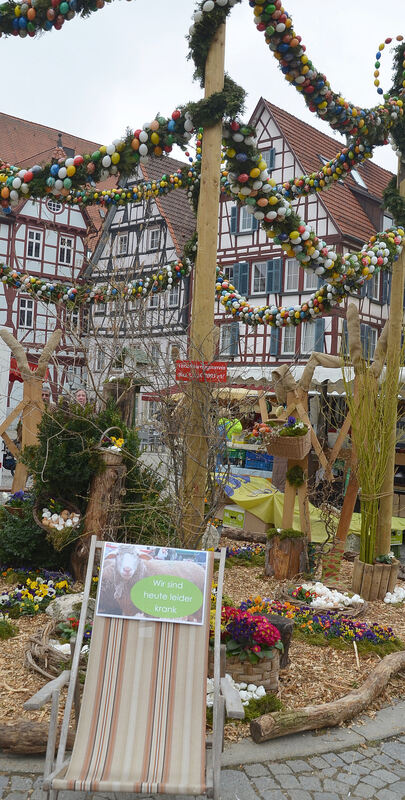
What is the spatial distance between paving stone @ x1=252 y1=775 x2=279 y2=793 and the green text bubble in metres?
0.79

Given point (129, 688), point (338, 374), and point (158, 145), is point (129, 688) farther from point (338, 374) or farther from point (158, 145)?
point (338, 374)

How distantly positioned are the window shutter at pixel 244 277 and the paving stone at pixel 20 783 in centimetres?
1913

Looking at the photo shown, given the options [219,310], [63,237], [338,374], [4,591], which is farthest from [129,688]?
[63,237]

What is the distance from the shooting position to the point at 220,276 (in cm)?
720

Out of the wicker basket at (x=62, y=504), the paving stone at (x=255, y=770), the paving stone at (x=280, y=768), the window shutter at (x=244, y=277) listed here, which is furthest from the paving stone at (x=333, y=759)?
the window shutter at (x=244, y=277)

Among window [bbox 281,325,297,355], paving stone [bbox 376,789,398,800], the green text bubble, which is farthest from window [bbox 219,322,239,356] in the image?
window [bbox 281,325,297,355]

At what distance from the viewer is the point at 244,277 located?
21.5 metres

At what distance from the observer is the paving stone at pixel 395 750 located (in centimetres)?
356

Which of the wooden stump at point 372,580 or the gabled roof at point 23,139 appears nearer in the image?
the wooden stump at point 372,580

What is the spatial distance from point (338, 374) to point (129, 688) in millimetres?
9054

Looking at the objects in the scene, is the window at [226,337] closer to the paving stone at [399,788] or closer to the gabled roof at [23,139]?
the paving stone at [399,788]

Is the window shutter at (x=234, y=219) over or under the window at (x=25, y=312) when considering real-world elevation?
over

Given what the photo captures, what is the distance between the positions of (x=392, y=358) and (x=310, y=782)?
4.18 meters

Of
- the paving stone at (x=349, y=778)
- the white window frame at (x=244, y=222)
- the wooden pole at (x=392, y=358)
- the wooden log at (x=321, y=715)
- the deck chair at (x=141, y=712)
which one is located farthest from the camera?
the white window frame at (x=244, y=222)
